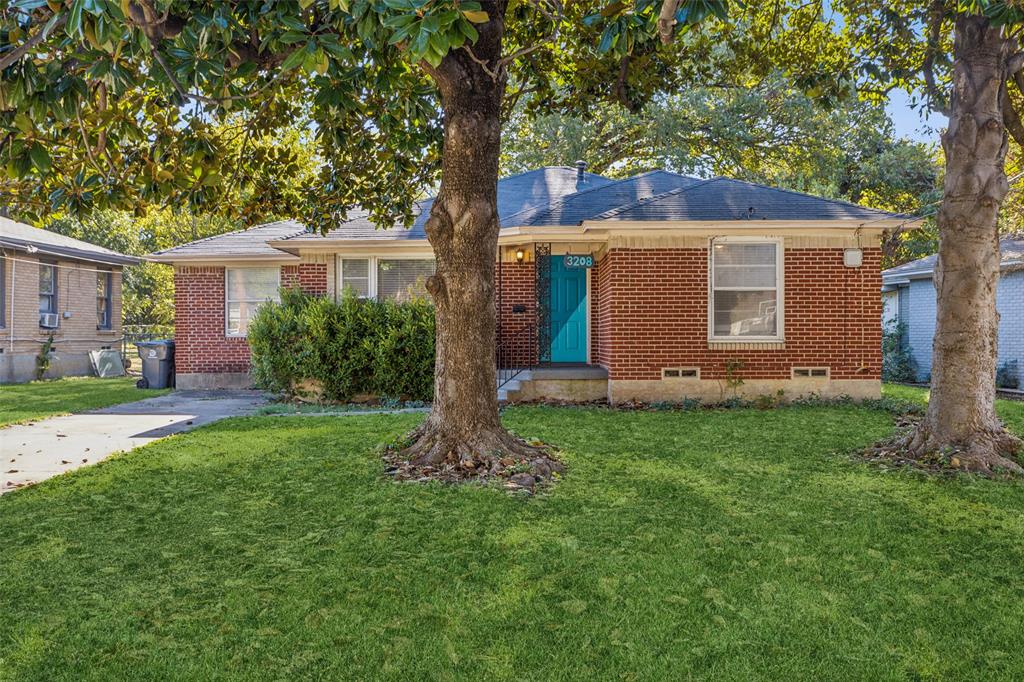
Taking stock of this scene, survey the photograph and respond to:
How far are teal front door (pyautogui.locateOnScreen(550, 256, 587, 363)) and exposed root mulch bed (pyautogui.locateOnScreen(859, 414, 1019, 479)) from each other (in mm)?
6615

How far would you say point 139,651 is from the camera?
9.16 feet

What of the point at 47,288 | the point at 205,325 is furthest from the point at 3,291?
the point at 205,325

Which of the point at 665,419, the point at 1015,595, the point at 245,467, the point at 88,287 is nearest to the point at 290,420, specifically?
the point at 245,467

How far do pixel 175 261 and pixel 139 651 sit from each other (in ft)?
43.3

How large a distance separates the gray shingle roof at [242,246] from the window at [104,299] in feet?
24.6

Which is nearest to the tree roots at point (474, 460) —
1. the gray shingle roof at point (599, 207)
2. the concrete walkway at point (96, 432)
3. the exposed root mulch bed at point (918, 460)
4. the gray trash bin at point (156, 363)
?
the exposed root mulch bed at point (918, 460)

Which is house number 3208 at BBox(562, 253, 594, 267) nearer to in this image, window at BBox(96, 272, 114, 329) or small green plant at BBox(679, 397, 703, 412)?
small green plant at BBox(679, 397, 703, 412)

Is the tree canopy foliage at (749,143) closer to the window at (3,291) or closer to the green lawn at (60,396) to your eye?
the green lawn at (60,396)

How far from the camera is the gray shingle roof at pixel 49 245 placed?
16.3 metres

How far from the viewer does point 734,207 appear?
10.8 metres

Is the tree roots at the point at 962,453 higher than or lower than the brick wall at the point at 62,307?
lower

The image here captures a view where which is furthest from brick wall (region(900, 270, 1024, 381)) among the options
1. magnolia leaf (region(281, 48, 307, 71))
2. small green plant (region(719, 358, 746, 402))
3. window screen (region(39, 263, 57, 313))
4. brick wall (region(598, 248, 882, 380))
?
window screen (region(39, 263, 57, 313))

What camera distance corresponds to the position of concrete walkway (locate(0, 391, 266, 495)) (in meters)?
6.48

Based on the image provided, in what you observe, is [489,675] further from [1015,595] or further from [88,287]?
[88,287]
